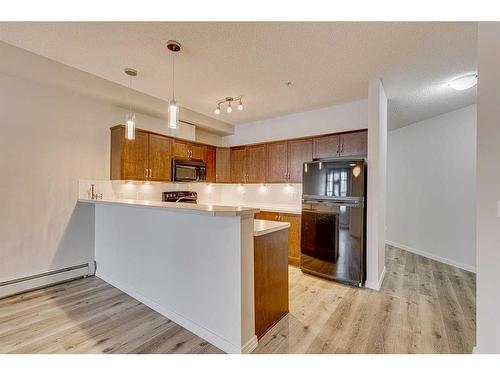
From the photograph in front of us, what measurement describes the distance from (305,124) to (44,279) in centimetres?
461

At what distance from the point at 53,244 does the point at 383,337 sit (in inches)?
156

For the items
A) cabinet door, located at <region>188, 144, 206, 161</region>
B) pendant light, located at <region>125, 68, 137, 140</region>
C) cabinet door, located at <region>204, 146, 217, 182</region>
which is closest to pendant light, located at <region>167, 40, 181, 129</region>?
pendant light, located at <region>125, 68, 137, 140</region>

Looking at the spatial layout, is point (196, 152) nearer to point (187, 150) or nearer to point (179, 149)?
point (187, 150)

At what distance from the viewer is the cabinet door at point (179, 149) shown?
163 inches

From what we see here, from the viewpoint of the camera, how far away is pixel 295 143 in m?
4.19

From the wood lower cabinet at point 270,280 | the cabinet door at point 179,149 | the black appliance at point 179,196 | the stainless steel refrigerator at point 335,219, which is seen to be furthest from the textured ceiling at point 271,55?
the wood lower cabinet at point 270,280

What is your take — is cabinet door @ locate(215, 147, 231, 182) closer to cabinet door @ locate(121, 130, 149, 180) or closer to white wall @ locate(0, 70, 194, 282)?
cabinet door @ locate(121, 130, 149, 180)

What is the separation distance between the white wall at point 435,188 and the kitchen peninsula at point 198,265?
352 cm

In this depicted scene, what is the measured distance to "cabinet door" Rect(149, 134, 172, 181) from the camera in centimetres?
381

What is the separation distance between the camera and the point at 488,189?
65.1 inches

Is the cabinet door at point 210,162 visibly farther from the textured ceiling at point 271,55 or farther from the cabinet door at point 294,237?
the cabinet door at point 294,237

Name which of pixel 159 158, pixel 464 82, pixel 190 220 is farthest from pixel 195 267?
pixel 464 82
